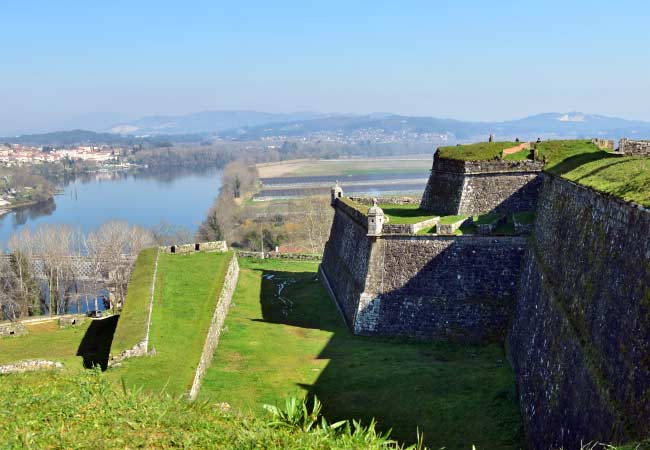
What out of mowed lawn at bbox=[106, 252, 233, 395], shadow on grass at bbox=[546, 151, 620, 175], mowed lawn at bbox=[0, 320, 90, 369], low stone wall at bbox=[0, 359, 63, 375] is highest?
shadow on grass at bbox=[546, 151, 620, 175]

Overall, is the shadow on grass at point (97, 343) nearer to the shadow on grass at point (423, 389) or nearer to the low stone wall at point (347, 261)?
the shadow on grass at point (423, 389)

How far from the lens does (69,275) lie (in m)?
49.0

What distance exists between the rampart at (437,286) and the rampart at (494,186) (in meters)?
5.13

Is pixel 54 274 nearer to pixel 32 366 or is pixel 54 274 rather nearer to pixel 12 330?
pixel 12 330

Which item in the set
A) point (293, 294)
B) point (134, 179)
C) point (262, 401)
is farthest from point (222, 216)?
point (134, 179)

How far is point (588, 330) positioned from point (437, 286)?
12832mm

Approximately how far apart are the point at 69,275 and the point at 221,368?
30185mm

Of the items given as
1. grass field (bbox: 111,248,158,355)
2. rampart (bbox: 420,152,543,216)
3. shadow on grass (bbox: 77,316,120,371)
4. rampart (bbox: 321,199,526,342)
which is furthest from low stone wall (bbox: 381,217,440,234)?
shadow on grass (bbox: 77,316,120,371)

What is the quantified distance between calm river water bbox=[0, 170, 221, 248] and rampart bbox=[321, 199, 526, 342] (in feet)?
174

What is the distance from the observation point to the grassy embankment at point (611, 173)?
14.0 meters

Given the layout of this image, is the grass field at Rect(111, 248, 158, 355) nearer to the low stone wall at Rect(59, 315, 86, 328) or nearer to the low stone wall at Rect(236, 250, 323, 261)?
the low stone wall at Rect(59, 315, 86, 328)

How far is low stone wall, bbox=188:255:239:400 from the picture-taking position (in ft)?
68.1

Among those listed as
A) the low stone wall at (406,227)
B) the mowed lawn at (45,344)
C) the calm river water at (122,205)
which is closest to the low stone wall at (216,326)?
the mowed lawn at (45,344)

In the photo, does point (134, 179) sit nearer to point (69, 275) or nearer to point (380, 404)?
point (69, 275)
